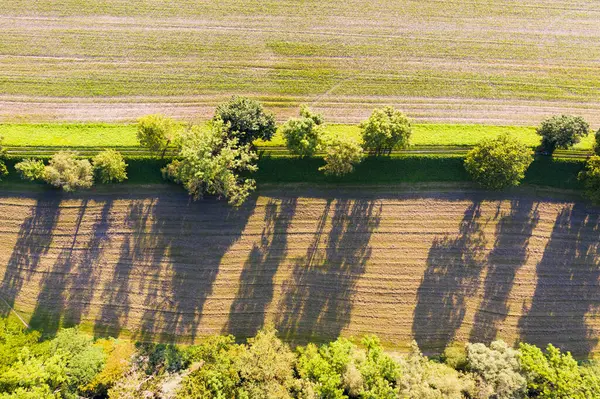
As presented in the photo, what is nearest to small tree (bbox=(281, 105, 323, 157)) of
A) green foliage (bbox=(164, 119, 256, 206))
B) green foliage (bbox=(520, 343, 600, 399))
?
green foliage (bbox=(164, 119, 256, 206))

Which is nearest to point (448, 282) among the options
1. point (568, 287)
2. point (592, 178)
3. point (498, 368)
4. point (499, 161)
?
point (498, 368)

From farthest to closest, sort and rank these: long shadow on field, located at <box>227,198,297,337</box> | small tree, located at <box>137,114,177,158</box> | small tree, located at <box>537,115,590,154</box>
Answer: long shadow on field, located at <box>227,198,297,337</box> < small tree, located at <box>537,115,590,154</box> < small tree, located at <box>137,114,177,158</box>

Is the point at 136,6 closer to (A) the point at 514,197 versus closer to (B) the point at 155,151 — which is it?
(B) the point at 155,151

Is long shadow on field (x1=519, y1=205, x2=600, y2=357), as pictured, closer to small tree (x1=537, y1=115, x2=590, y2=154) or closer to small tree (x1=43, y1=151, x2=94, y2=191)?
small tree (x1=537, y1=115, x2=590, y2=154)

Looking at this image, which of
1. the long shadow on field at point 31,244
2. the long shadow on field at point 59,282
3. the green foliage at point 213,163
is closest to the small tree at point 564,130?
the green foliage at point 213,163

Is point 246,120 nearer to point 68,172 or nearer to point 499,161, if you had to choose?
point 68,172

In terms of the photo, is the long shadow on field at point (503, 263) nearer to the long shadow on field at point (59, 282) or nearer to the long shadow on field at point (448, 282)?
the long shadow on field at point (448, 282)
